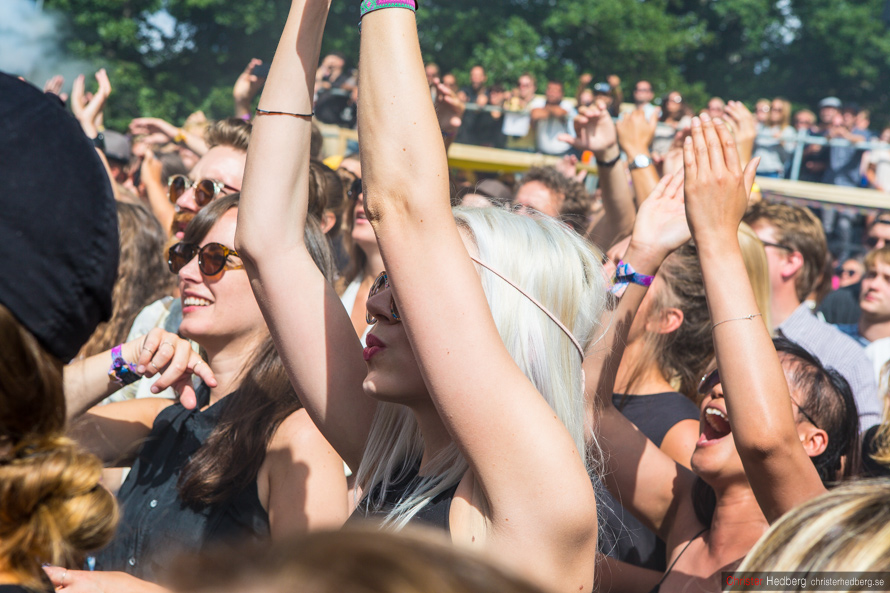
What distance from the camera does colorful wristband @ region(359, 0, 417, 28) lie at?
1.34 meters

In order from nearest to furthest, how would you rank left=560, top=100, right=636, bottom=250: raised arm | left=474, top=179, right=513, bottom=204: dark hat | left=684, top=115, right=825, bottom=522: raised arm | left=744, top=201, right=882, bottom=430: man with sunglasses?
left=684, top=115, right=825, bottom=522: raised arm → left=560, top=100, right=636, bottom=250: raised arm → left=744, top=201, right=882, bottom=430: man with sunglasses → left=474, top=179, right=513, bottom=204: dark hat

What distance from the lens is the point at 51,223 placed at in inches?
35.6

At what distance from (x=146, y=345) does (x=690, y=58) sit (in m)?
39.4

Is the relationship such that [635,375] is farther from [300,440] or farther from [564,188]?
[564,188]

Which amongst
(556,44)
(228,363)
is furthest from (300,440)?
(556,44)

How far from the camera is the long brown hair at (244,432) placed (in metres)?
2.07

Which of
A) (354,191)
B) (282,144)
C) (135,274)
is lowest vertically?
(135,274)

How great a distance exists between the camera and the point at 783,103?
12336 millimetres

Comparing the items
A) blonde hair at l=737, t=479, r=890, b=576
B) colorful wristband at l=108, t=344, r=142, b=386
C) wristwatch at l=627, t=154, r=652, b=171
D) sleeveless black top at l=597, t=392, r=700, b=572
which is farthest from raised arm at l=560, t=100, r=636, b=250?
blonde hair at l=737, t=479, r=890, b=576

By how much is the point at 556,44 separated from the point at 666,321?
34.3 meters

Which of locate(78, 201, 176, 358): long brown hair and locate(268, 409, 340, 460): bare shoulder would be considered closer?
locate(268, 409, 340, 460): bare shoulder

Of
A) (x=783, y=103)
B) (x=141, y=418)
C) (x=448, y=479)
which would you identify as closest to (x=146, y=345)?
(x=141, y=418)

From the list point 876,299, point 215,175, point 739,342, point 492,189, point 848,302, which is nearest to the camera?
point 739,342

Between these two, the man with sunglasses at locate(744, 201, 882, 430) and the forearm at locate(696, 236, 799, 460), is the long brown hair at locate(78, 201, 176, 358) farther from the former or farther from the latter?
the man with sunglasses at locate(744, 201, 882, 430)
